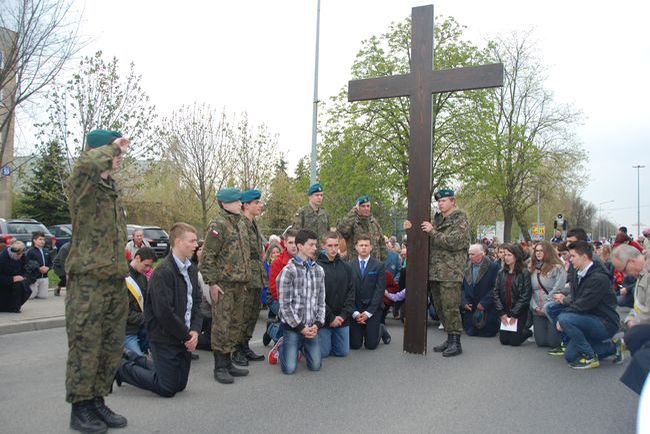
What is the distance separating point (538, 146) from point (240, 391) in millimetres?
35005

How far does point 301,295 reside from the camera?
6.33 metres

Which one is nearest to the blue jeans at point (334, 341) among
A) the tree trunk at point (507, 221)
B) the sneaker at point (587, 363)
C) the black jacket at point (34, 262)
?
the sneaker at point (587, 363)

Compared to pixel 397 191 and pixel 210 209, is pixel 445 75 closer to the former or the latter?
pixel 397 191

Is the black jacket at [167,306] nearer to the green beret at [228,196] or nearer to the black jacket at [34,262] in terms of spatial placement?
the green beret at [228,196]

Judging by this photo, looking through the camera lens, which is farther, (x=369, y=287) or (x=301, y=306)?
(x=369, y=287)

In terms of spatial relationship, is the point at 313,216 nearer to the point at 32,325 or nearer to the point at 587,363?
the point at 587,363

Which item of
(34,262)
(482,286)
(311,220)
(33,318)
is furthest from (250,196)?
(34,262)

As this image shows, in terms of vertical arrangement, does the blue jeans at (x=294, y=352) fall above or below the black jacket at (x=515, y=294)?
below

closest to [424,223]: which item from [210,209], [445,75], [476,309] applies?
[445,75]

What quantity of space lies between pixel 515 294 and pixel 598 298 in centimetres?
181

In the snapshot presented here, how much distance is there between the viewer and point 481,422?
4441 mm

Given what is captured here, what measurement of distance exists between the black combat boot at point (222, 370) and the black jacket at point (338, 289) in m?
1.76

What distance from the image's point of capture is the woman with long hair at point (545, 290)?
7.88 meters

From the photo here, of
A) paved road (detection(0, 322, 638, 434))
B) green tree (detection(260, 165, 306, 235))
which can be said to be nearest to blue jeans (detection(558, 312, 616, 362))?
paved road (detection(0, 322, 638, 434))
